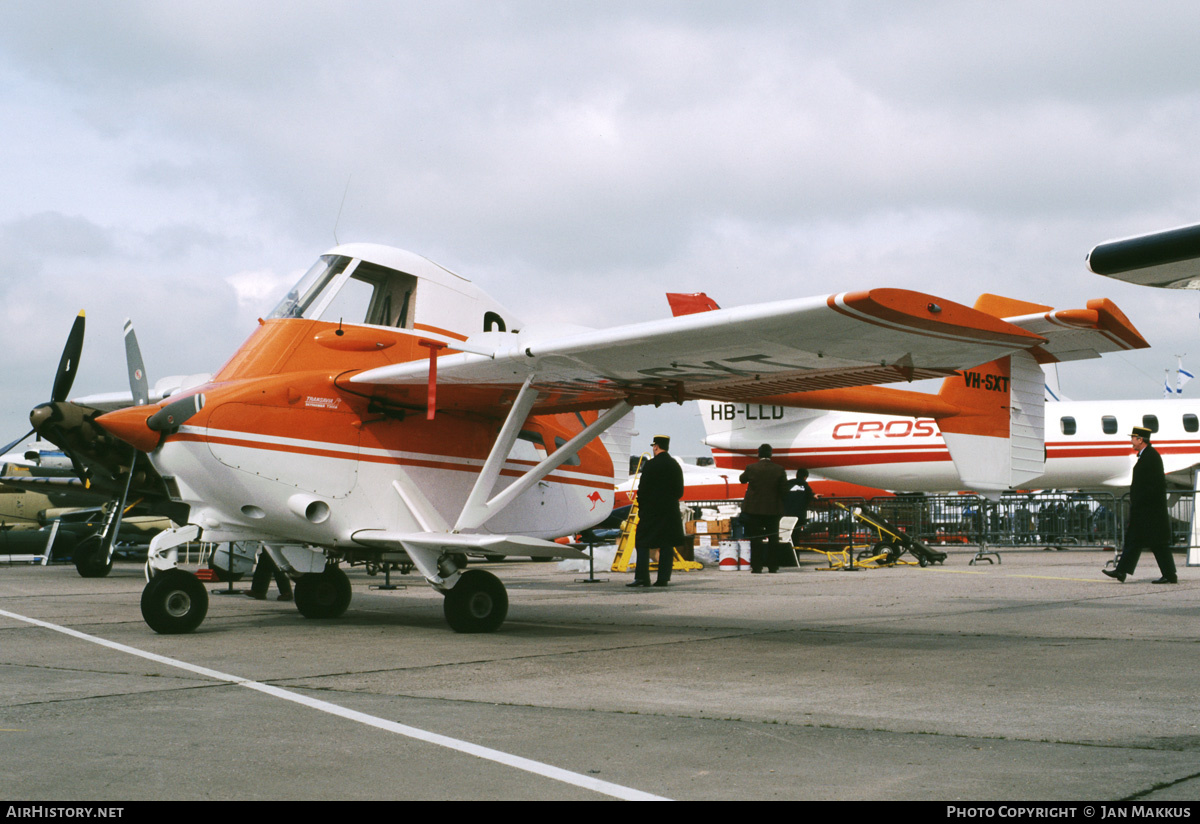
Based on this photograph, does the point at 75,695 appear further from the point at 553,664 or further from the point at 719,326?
the point at 719,326

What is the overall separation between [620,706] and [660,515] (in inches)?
345

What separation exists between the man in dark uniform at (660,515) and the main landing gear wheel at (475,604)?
5425 mm

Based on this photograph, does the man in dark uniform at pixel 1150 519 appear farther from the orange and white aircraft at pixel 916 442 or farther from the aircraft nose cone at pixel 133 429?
the aircraft nose cone at pixel 133 429

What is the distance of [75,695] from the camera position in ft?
16.4

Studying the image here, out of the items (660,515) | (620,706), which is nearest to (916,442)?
(660,515)

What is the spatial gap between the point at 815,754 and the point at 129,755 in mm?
2582

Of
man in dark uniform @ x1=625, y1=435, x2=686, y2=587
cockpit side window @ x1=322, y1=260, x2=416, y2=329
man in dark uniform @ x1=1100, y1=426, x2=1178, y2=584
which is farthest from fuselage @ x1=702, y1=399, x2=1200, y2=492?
cockpit side window @ x1=322, y1=260, x2=416, y2=329

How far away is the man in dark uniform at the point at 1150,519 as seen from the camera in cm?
1181

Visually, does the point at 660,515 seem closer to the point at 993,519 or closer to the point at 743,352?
the point at 743,352

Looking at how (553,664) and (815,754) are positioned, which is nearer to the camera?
(815,754)

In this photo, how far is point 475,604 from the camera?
810 cm

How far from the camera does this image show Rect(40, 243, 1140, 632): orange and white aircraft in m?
7.12

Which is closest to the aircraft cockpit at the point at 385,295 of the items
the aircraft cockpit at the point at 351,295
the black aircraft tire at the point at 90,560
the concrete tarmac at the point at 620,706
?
the aircraft cockpit at the point at 351,295
